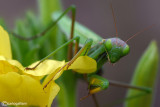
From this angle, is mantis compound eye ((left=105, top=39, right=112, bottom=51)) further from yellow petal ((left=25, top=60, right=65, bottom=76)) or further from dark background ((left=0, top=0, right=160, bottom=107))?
dark background ((left=0, top=0, right=160, bottom=107))

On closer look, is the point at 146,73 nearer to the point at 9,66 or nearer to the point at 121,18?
the point at 9,66

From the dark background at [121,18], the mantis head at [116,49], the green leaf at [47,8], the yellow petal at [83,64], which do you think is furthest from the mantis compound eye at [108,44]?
the dark background at [121,18]

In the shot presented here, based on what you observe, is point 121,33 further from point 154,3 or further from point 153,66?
point 153,66

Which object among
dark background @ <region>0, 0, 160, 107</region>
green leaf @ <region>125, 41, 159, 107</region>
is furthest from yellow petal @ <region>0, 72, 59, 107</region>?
dark background @ <region>0, 0, 160, 107</region>

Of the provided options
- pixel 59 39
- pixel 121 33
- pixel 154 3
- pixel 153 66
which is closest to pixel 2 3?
pixel 121 33

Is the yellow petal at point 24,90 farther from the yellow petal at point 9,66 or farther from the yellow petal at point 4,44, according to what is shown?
the yellow petal at point 4,44

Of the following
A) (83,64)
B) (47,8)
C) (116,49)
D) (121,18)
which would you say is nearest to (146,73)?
(116,49)

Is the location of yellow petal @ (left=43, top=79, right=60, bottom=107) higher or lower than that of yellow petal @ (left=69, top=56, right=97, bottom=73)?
lower
